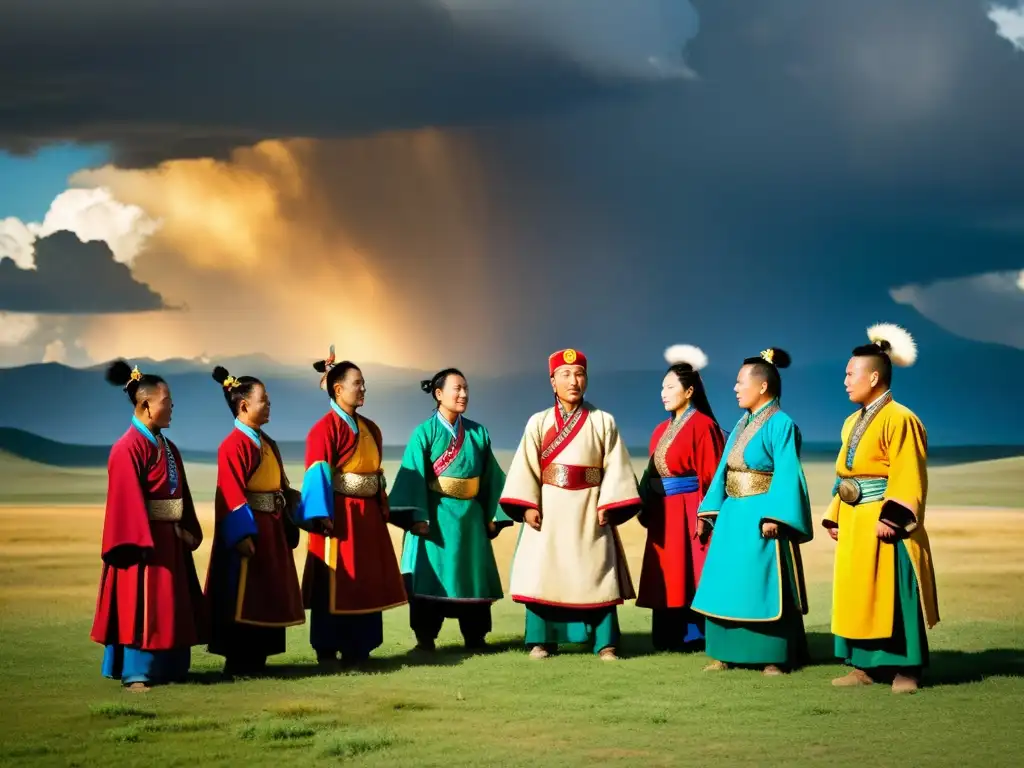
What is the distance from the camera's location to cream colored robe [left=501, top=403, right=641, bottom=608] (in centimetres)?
785

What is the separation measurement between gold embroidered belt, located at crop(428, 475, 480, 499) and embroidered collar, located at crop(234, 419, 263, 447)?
1229 mm

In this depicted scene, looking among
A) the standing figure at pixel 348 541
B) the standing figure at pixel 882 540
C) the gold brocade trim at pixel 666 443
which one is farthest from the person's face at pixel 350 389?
the standing figure at pixel 882 540

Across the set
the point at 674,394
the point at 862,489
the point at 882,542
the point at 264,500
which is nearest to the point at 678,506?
the point at 674,394

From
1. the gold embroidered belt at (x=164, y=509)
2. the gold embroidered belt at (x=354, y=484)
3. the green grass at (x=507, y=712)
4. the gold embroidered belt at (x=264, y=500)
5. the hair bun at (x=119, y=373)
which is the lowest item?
the green grass at (x=507, y=712)

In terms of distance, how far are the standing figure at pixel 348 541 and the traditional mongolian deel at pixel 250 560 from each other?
26cm

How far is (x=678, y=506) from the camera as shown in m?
8.20

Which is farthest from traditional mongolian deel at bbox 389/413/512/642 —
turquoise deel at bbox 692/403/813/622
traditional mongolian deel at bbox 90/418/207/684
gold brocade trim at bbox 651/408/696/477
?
traditional mongolian deel at bbox 90/418/207/684

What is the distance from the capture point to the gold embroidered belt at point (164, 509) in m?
6.96

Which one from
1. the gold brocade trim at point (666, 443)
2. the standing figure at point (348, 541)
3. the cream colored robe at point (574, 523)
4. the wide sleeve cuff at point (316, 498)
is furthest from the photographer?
the gold brocade trim at point (666, 443)

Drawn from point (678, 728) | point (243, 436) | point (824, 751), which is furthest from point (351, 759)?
point (243, 436)

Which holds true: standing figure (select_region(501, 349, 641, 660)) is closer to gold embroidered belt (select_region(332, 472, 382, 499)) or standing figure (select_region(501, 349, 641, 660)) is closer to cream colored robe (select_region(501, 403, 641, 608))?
cream colored robe (select_region(501, 403, 641, 608))

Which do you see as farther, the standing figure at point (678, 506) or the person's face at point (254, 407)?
the standing figure at point (678, 506)

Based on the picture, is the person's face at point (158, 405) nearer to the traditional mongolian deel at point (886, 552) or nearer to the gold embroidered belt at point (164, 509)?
the gold embroidered belt at point (164, 509)

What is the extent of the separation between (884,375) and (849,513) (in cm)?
72
